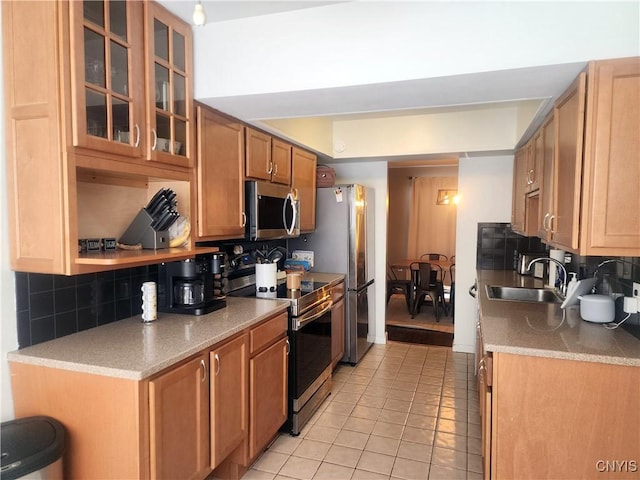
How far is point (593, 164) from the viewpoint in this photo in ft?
5.54

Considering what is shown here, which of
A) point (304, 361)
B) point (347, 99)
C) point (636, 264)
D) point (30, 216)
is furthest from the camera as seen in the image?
point (304, 361)

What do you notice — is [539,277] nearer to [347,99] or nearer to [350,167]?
[350,167]


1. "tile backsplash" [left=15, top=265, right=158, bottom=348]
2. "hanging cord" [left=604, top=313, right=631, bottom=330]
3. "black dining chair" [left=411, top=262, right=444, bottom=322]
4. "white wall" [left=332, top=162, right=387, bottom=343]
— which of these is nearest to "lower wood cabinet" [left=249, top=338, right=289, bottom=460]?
"tile backsplash" [left=15, top=265, right=158, bottom=348]

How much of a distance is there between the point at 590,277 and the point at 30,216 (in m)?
2.94

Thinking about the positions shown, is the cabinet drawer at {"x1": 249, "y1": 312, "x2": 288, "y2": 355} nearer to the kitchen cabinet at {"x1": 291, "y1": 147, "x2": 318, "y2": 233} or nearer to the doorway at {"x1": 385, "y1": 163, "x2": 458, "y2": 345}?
the kitchen cabinet at {"x1": 291, "y1": 147, "x2": 318, "y2": 233}

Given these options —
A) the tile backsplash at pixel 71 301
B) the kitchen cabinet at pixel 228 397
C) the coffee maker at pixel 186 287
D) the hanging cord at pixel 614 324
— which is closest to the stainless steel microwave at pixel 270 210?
the coffee maker at pixel 186 287

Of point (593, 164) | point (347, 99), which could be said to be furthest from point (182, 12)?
point (593, 164)

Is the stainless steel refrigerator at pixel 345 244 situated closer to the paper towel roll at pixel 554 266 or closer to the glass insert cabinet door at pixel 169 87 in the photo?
the paper towel roll at pixel 554 266

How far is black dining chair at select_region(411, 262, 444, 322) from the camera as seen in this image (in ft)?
17.3

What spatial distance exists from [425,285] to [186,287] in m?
3.82

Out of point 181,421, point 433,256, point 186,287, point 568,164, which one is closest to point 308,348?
point 186,287

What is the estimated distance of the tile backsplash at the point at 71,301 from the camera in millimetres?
1683

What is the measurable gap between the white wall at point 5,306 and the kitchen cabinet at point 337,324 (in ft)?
7.22

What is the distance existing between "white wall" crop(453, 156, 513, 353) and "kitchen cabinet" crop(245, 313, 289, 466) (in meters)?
2.35
